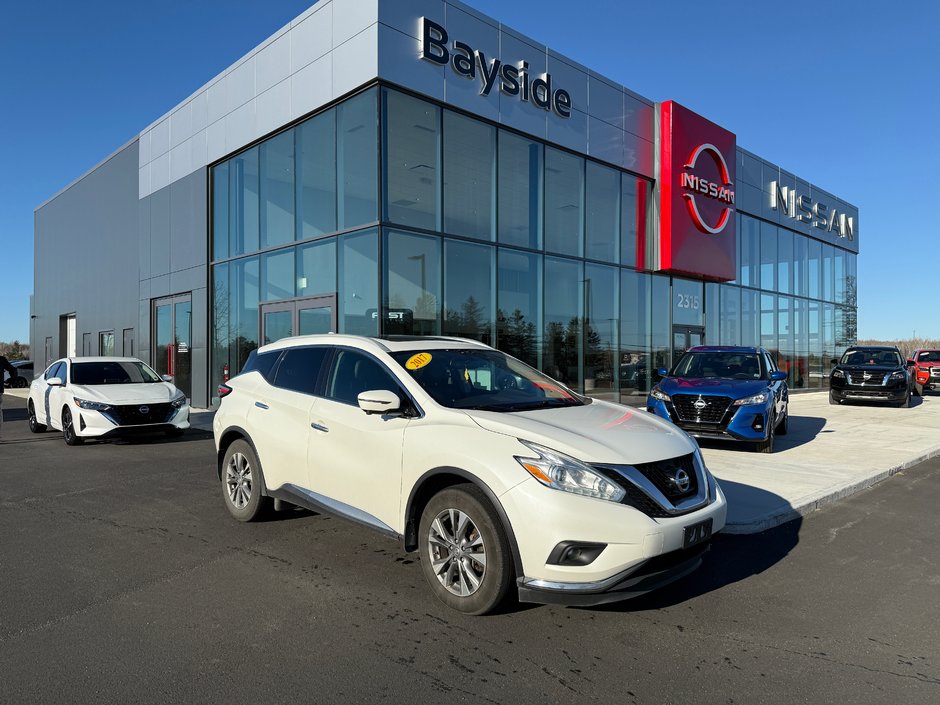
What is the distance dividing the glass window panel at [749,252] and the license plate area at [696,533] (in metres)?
21.9

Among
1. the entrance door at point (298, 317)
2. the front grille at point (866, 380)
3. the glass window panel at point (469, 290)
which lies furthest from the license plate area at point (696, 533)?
the front grille at point (866, 380)

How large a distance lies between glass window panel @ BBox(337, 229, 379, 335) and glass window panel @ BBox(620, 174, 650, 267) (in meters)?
8.40

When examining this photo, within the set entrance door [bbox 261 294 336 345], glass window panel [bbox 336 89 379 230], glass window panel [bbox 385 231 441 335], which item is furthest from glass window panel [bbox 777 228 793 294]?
entrance door [bbox 261 294 336 345]

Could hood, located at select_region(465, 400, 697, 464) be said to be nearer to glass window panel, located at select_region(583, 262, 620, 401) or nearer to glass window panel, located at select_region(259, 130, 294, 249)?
glass window panel, located at select_region(259, 130, 294, 249)

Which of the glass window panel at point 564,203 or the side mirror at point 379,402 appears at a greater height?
the glass window panel at point 564,203

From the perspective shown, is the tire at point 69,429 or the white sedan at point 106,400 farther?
the tire at point 69,429

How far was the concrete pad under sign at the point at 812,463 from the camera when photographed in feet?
21.7

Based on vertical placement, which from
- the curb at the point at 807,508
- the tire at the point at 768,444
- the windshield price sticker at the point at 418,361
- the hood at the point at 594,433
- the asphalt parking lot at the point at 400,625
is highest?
the windshield price sticker at the point at 418,361

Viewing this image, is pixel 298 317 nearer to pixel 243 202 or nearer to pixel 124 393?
pixel 124 393

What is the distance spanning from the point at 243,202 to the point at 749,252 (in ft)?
58.8

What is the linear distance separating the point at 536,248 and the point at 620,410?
438 inches

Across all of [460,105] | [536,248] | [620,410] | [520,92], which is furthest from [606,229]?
[620,410]

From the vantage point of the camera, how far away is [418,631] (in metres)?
3.79

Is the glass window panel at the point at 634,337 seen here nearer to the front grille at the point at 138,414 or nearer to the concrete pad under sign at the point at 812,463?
the concrete pad under sign at the point at 812,463
